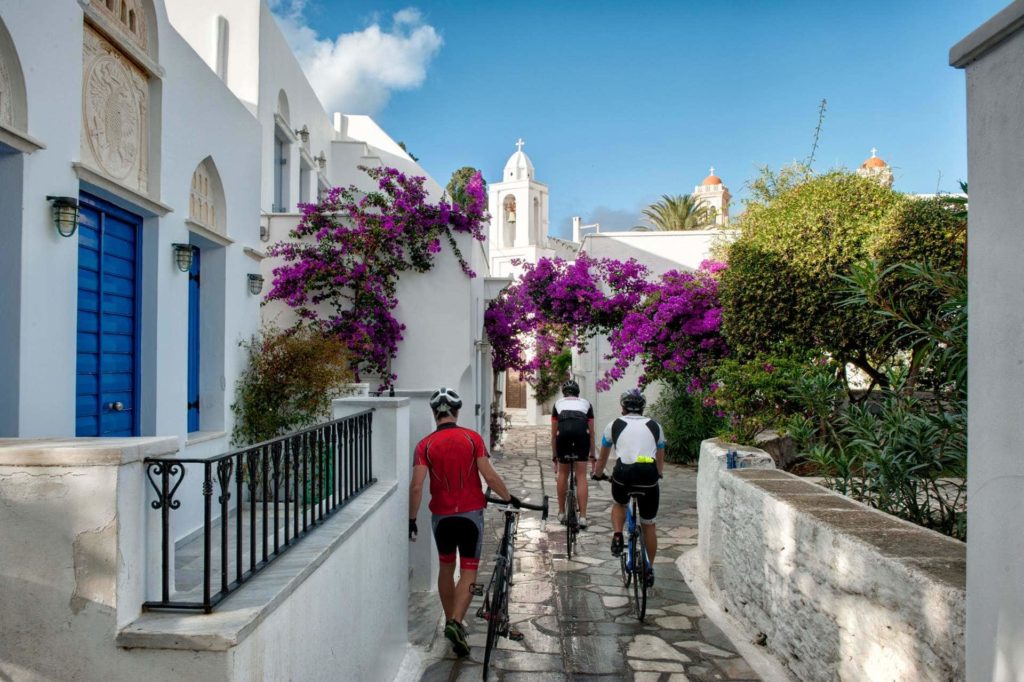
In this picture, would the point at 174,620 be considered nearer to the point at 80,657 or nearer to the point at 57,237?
the point at 80,657

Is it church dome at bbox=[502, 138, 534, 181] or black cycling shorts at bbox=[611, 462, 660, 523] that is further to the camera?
church dome at bbox=[502, 138, 534, 181]

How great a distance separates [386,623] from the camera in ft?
16.8

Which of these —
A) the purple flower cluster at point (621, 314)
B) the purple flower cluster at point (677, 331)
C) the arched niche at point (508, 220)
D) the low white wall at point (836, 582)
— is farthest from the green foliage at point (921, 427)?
the arched niche at point (508, 220)

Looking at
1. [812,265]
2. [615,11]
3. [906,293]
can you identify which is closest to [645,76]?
[615,11]

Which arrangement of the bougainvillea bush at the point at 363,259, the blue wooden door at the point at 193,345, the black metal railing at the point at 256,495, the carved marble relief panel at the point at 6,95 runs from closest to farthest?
the black metal railing at the point at 256,495 → the carved marble relief panel at the point at 6,95 → the blue wooden door at the point at 193,345 → the bougainvillea bush at the point at 363,259

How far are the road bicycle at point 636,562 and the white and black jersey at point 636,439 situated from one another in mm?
337

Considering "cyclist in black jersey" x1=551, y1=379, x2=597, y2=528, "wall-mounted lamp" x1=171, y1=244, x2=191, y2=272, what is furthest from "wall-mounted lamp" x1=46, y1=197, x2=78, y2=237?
"cyclist in black jersey" x1=551, y1=379, x2=597, y2=528

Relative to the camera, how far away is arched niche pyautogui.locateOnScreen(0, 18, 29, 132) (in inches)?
178

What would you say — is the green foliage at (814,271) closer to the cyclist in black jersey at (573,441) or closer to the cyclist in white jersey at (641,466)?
the cyclist in black jersey at (573,441)

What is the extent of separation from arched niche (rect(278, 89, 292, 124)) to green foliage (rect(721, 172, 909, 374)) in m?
9.14

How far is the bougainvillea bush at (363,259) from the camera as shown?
446 inches

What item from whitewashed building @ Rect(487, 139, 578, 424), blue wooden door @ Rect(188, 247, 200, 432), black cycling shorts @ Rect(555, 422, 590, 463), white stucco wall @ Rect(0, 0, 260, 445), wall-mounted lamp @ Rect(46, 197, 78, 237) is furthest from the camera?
whitewashed building @ Rect(487, 139, 578, 424)

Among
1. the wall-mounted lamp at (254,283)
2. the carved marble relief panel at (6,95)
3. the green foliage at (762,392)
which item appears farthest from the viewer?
the green foliage at (762,392)

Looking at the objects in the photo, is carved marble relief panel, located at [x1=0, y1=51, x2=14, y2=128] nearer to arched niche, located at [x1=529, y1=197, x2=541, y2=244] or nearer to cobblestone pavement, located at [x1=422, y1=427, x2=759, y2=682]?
cobblestone pavement, located at [x1=422, y1=427, x2=759, y2=682]
